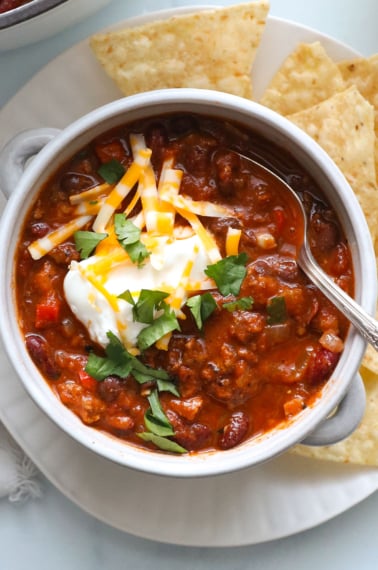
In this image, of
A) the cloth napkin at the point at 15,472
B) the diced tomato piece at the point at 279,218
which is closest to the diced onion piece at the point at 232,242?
the diced tomato piece at the point at 279,218

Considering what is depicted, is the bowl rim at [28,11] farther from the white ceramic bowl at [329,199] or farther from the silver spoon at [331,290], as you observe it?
the silver spoon at [331,290]

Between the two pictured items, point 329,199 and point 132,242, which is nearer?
point 132,242

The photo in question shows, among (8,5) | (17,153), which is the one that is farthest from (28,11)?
(17,153)

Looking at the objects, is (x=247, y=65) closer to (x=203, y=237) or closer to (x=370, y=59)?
(x=370, y=59)

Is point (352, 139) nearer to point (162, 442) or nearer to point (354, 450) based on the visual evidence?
point (354, 450)

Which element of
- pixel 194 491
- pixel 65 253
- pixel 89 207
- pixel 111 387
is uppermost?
pixel 89 207

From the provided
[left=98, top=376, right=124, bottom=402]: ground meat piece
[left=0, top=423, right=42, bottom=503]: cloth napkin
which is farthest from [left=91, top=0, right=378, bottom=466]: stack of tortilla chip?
[left=0, top=423, right=42, bottom=503]: cloth napkin
